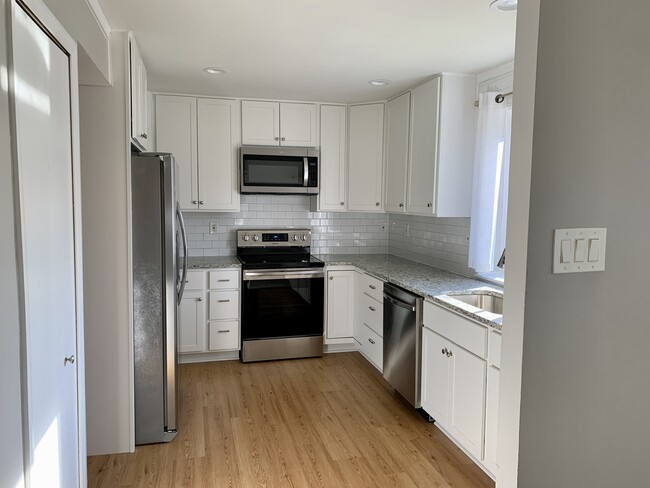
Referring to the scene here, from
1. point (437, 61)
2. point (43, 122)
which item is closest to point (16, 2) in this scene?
point (43, 122)

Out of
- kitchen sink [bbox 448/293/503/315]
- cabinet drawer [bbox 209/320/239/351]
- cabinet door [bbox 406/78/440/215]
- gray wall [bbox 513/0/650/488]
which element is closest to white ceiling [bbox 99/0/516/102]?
cabinet door [bbox 406/78/440/215]

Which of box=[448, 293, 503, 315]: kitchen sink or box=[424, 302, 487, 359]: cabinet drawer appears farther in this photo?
box=[448, 293, 503, 315]: kitchen sink

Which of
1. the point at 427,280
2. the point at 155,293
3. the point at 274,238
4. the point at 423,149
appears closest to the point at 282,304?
the point at 274,238

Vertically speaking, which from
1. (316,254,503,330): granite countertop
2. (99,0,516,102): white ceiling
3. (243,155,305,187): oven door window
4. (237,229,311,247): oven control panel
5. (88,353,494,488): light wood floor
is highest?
(99,0,516,102): white ceiling

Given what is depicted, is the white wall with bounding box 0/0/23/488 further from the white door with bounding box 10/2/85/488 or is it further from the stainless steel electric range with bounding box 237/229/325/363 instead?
the stainless steel electric range with bounding box 237/229/325/363

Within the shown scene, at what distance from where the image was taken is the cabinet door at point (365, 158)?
441 cm

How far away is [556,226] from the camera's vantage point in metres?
1.21

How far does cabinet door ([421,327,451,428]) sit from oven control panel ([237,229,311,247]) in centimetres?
197

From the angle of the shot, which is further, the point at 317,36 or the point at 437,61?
the point at 437,61

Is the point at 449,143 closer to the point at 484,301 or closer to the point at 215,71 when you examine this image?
the point at 484,301

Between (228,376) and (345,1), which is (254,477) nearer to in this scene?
(228,376)

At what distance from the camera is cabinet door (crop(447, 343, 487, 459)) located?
2434mm

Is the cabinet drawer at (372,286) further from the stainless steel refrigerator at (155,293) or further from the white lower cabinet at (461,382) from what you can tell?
the stainless steel refrigerator at (155,293)

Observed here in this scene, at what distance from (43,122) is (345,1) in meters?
1.41
